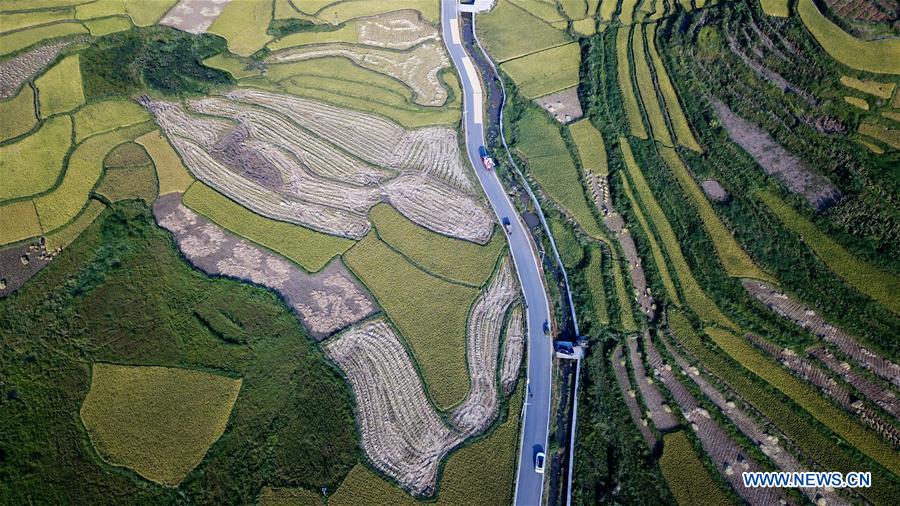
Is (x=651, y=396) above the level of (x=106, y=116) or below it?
below

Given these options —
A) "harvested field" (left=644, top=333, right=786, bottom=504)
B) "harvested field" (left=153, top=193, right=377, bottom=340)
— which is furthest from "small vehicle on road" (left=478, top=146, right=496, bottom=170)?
"harvested field" (left=644, top=333, right=786, bottom=504)

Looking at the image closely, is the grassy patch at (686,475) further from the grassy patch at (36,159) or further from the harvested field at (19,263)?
the grassy patch at (36,159)

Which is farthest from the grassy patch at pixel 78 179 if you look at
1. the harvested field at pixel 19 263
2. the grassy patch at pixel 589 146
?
the grassy patch at pixel 589 146

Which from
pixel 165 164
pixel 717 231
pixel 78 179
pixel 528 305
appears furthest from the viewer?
pixel 165 164

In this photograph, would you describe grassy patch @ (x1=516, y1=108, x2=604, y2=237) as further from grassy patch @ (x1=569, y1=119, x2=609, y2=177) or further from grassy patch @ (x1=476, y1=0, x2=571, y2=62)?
grassy patch @ (x1=476, y1=0, x2=571, y2=62)

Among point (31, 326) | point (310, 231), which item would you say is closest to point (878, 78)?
point (310, 231)

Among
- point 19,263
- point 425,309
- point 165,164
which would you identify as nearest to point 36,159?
point 165,164

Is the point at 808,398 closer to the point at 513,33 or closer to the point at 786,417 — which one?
the point at 786,417
